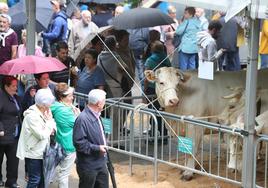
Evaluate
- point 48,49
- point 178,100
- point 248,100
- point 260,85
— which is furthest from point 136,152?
point 48,49

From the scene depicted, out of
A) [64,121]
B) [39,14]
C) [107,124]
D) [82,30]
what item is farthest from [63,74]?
[39,14]

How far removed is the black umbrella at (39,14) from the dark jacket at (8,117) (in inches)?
259

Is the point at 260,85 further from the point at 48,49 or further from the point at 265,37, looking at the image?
the point at 48,49

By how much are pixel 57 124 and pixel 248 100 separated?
94.0 inches

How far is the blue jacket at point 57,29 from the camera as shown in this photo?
15.6m

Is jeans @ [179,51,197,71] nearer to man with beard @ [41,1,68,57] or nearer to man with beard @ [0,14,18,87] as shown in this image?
man with beard @ [41,1,68,57]

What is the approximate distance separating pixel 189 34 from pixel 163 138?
15.4 feet

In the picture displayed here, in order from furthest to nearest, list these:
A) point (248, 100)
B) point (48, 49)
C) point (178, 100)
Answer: point (48, 49)
point (178, 100)
point (248, 100)

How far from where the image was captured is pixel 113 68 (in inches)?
487

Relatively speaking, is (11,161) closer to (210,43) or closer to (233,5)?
(233,5)

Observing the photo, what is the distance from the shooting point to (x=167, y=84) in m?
10.7

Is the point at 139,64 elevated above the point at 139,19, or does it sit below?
below

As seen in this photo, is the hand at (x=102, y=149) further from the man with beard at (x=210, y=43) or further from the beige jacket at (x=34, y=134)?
the man with beard at (x=210, y=43)

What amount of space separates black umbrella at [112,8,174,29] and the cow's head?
6.08 ft
